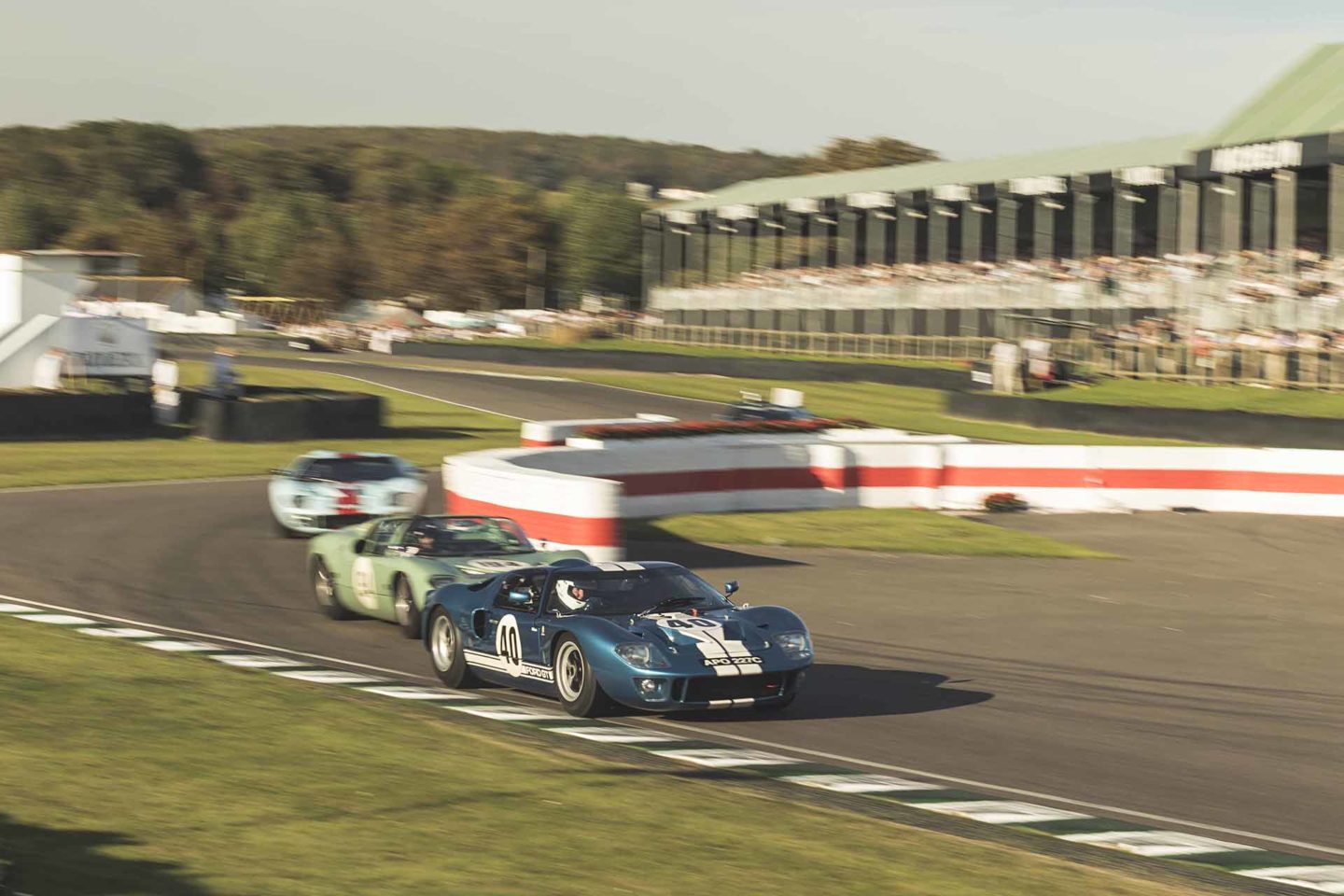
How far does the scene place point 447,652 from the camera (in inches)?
516

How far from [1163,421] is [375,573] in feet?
82.3

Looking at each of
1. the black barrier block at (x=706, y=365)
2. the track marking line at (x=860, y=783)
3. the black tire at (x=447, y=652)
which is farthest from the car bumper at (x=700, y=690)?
the black barrier block at (x=706, y=365)

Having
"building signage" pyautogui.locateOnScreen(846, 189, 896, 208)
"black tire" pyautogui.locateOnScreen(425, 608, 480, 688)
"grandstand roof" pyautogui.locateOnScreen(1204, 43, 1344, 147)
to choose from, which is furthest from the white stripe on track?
"building signage" pyautogui.locateOnScreen(846, 189, 896, 208)

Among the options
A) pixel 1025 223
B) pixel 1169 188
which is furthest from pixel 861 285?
pixel 1169 188

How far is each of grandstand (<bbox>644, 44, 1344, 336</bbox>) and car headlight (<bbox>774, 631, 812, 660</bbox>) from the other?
32.9 meters

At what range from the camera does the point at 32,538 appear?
71.8 ft

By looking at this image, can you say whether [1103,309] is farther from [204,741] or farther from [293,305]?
[293,305]

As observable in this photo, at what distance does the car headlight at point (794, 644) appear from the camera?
38.6 feet

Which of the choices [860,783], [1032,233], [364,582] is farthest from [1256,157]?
[860,783]

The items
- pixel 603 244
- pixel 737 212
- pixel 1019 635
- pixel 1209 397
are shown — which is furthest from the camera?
pixel 603 244

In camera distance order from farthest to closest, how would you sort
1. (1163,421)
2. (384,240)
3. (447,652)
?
(384,240), (1163,421), (447,652)

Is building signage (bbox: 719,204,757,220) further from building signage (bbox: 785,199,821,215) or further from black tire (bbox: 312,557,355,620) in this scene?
black tire (bbox: 312,557,355,620)

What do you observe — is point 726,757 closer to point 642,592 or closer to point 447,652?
point 642,592

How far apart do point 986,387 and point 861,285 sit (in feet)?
63.3
